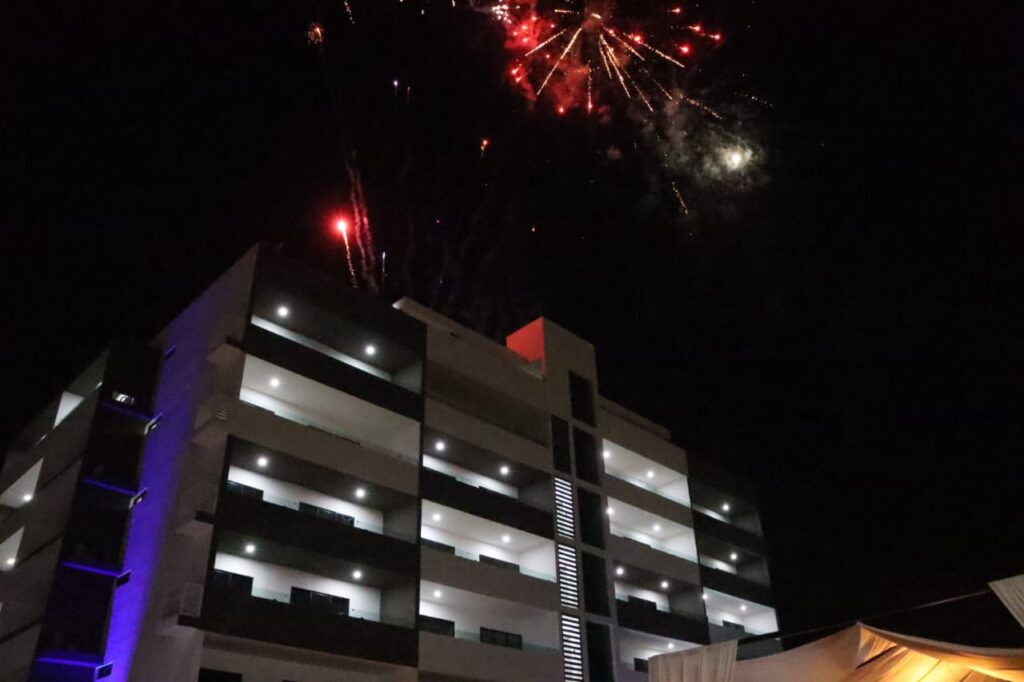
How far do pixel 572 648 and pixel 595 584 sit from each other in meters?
3.08

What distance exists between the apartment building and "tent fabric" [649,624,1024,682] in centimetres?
1390

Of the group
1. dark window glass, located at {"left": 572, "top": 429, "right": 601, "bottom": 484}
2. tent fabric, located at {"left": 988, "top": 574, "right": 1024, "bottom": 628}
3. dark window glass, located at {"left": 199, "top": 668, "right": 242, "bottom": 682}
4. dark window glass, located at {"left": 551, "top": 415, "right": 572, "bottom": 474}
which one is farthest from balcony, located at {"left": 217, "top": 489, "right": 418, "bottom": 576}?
tent fabric, located at {"left": 988, "top": 574, "right": 1024, "bottom": 628}

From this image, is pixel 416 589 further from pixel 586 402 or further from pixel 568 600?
pixel 586 402

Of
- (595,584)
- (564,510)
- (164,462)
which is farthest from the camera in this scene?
(564,510)

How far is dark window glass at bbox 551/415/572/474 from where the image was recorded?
106 feet

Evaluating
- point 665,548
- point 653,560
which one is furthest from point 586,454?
point 665,548

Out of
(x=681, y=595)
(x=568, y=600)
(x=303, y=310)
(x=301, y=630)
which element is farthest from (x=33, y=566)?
Answer: (x=681, y=595)

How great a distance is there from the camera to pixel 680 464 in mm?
38625

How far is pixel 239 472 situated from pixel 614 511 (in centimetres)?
1755

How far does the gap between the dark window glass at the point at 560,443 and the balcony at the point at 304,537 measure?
8809 mm

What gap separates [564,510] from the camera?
31406 mm

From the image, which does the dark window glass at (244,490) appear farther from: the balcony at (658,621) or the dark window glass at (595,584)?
the balcony at (658,621)

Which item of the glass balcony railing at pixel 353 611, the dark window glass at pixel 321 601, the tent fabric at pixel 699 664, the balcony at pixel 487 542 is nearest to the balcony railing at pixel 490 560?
the balcony at pixel 487 542

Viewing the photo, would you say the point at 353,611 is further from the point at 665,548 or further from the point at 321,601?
the point at 665,548
